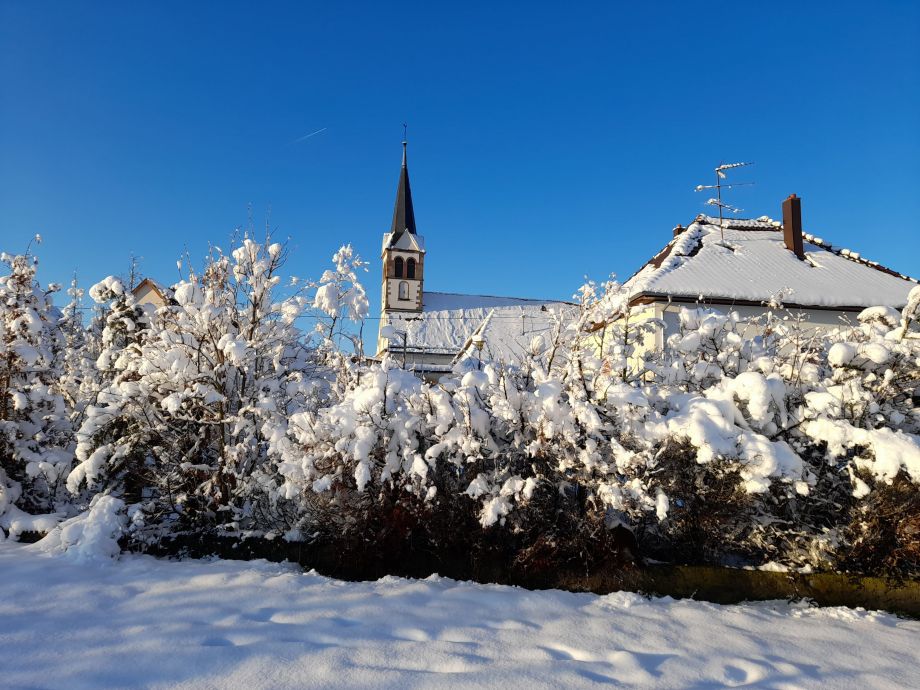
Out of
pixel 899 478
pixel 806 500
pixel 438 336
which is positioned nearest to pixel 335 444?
pixel 806 500

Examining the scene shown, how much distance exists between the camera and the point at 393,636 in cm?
399

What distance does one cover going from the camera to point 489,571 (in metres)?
5.46

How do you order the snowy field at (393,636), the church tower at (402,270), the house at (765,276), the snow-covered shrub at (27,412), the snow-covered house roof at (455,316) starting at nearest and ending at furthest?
1. the snowy field at (393,636)
2. the snow-covered shrub at (27,412)
3. the house at (765,276)
4. the snow-covered house roof at (455,316)
5. the church tower at (402,270)

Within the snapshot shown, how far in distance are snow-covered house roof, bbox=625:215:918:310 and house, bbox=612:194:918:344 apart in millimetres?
26

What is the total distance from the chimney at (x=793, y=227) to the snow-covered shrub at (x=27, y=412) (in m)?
19.1

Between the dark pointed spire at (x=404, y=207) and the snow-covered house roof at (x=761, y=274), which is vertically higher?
the dark pointed spire at (x=404, y=207)

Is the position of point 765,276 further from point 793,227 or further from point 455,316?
point 455,316

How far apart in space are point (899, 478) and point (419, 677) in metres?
4.32

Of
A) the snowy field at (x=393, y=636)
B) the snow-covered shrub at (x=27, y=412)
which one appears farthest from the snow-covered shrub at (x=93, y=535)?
the snow-covered shrub at (x=27, y=412)

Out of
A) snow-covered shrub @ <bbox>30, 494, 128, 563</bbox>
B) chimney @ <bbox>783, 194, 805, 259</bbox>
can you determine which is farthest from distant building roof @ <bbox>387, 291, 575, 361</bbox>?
snow-covered shrub @ <bbox>30, 494, 128, 563</bbox>

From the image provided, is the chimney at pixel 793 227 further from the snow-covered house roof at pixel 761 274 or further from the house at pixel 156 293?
the house at pixel 156 293

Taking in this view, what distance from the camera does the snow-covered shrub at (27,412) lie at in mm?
7328

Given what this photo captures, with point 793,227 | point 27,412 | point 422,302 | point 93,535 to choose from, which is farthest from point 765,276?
point 422,302

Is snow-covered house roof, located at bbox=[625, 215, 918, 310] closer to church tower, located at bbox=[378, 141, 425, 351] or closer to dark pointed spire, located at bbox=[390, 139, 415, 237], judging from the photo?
church tower, located at bbox=[378, 141, 425, 351]
